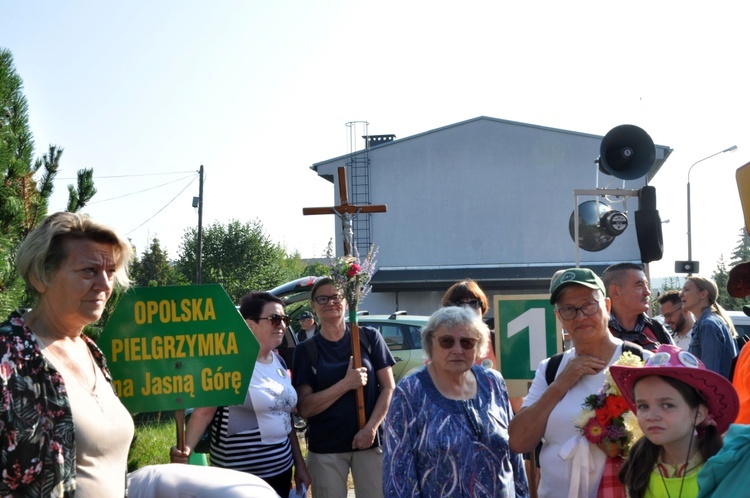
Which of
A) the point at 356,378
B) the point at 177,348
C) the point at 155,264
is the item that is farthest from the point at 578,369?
the point at 155,264

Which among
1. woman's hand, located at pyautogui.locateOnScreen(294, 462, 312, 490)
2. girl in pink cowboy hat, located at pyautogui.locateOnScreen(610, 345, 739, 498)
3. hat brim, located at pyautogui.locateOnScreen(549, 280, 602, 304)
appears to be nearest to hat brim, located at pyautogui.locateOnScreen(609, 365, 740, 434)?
girl in pink cowboy hat, located at pyautogui.locateOnScreen(610, 345, 739, 498)

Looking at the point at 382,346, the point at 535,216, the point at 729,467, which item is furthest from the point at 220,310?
the point at 535,216

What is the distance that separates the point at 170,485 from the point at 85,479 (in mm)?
320

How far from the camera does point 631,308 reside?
17.9 ft

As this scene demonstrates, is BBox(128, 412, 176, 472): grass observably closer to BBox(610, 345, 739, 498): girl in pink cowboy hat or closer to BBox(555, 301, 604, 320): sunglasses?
BBox(555, 301, 604, 320): sunglasses

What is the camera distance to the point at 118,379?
3572mm

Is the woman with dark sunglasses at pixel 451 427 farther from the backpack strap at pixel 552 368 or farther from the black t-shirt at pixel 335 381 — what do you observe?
the black t-shirt at pixel 335 381

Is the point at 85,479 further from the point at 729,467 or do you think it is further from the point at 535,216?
the point at 535,216

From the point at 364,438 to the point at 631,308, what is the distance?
7.17ft

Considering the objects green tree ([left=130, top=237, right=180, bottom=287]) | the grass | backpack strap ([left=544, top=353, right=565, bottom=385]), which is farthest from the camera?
green tree ([left=130, top=237, right=180, bottom=287])

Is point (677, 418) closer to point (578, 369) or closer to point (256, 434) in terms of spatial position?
point (578, 369)

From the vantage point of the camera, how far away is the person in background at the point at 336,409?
4852 mm

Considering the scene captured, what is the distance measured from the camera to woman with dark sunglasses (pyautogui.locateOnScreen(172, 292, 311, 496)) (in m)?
4.52

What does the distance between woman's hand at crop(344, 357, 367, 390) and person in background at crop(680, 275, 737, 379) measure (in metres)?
3.40
